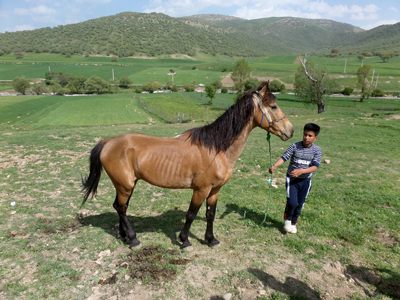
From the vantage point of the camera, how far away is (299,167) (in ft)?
19.4

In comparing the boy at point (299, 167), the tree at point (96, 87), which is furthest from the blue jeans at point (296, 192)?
the tree at point (96, 87)

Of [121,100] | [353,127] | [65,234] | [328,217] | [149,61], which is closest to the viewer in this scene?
[65,234]

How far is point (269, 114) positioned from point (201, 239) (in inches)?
106

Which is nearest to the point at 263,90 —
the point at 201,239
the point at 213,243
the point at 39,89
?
the point at 213,243

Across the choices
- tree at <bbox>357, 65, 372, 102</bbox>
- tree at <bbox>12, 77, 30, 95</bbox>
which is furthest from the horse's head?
tree at <bbox>12, 77, 30, 95</bbox>

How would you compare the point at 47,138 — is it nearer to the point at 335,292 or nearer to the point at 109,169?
the point at 109,169

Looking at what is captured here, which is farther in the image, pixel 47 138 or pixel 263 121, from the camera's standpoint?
pixel 47 138

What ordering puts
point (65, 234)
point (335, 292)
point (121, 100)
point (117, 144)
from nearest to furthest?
1. point (335, 292)
2. point (117, 144)
3. point (65, 234)
4. point (121, 100)

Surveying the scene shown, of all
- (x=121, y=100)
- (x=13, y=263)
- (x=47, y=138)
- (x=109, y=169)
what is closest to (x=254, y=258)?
(x=109, y=169)

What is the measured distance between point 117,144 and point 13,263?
2.55 metres

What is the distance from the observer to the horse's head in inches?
202

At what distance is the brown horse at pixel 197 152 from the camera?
17.1 ft

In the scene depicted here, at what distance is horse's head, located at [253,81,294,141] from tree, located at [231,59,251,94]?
58.1 metres

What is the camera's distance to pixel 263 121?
5266 mm
